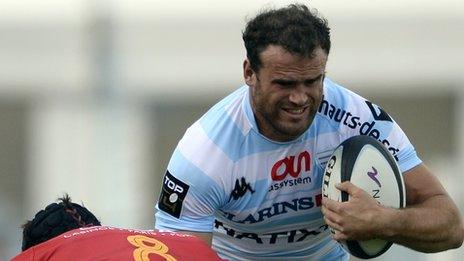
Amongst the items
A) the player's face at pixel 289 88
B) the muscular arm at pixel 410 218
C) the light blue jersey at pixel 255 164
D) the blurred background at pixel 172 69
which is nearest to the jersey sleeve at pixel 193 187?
the light blue jersey at pixel 255 164

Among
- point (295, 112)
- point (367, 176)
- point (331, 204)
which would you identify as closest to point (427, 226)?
point (367, 176)

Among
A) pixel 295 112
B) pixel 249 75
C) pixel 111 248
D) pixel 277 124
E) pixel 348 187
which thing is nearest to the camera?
pixel 111 248

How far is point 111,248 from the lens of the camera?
18.7ft

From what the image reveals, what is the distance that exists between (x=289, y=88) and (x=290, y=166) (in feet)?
1.74

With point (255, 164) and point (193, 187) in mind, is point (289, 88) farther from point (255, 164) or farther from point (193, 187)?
point (193, 187)

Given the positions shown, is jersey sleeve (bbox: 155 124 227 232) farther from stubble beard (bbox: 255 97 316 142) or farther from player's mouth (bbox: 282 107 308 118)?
player's mouth (bbox: 282 107 308 118)

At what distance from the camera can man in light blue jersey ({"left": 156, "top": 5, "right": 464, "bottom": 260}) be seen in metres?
7.14

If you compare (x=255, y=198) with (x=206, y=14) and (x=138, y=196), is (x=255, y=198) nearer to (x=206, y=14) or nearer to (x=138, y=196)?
(x=138, y=196)

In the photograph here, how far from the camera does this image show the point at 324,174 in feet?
24.1

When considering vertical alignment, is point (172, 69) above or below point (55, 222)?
below

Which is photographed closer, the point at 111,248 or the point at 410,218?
the point at 111,248

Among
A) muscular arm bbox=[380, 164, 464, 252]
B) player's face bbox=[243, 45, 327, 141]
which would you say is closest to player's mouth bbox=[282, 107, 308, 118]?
player's face bbox=[243, 45, 327, 141]

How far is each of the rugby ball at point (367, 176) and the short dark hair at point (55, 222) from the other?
54.1 inches

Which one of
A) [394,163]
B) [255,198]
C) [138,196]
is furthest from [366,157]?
[138,196]
